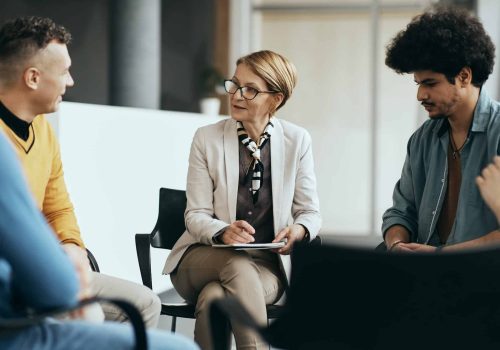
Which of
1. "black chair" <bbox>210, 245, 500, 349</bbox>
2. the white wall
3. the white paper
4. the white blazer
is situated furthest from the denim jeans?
the white wall

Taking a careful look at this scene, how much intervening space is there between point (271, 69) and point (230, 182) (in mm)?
456

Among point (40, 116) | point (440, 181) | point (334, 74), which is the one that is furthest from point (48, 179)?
point (334, 74)

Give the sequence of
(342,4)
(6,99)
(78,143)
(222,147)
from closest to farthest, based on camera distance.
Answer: (6,99)
(222,147)
(78,143)
(342,4)

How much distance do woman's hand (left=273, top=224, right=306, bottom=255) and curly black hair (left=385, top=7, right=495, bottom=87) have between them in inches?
27.2

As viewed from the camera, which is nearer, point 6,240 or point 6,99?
point 6,240

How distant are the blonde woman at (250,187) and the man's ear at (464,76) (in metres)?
0.68

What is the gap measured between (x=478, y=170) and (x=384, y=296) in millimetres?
1223

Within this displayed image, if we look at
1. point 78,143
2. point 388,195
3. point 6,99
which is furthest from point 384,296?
point 388,195

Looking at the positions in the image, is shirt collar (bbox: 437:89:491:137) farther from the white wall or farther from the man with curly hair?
the white wall

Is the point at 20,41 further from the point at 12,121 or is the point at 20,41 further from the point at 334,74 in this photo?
the point at 334,74

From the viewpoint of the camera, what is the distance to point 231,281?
8.52 feet

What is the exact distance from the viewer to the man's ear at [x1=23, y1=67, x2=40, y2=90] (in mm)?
2348

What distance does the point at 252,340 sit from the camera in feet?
8.11

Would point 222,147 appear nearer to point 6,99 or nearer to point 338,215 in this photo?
point 6,99
